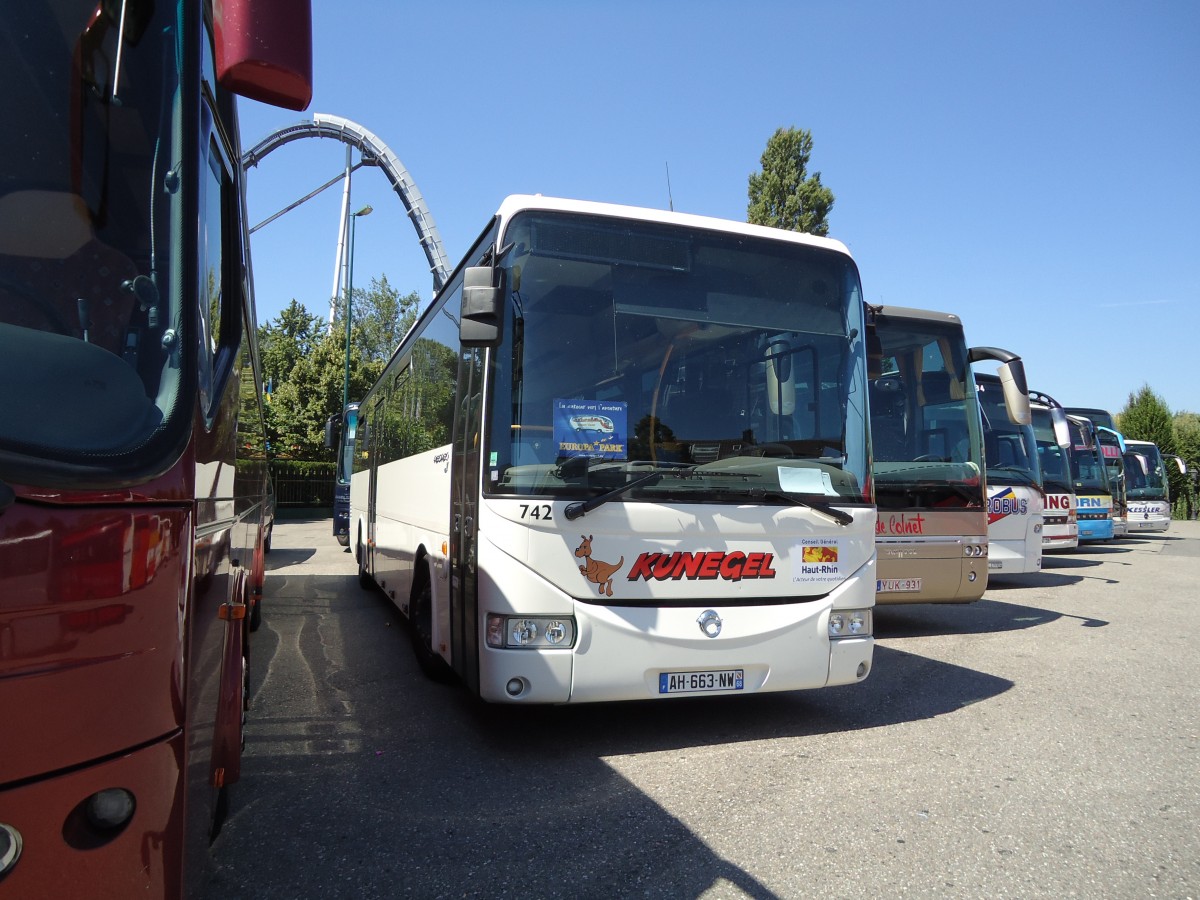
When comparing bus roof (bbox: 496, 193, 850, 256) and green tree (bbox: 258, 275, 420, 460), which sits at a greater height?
green tree (bbox: 258, 275, 420, 460)

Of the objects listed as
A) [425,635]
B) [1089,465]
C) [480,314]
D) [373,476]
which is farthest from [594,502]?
[1089,465]

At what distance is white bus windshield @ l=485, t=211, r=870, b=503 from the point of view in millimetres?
4664

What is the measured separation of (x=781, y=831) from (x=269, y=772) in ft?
8.73

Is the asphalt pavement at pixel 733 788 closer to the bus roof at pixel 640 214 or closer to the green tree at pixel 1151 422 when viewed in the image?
the bus roof at pixel 640 214

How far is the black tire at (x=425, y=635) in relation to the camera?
6344 millimetres

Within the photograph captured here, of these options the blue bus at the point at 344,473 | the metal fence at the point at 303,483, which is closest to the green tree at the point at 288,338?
the metal fence at the point at 303,483

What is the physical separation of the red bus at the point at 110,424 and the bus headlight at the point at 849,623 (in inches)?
148

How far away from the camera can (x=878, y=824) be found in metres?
3.79

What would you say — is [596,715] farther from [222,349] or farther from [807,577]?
[222,349]

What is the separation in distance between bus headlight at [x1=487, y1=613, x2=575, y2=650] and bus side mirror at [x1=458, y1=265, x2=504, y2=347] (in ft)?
4.90

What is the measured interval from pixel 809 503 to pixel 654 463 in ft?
3.34

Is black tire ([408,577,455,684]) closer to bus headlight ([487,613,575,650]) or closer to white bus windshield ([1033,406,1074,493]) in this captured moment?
bus headlight ([487,613,575,650])

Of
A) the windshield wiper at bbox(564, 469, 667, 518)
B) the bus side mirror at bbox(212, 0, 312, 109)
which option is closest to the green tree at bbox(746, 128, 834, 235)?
the windshield wiper at bbox(564, 469, 667, 518)

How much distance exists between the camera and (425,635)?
6484 mm
